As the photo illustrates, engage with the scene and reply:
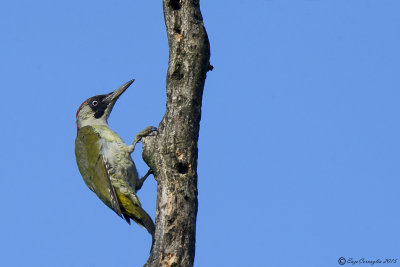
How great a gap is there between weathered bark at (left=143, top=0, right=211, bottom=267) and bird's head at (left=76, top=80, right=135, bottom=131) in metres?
2.79

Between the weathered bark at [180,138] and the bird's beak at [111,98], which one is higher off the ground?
the bird's beak at [111,98]

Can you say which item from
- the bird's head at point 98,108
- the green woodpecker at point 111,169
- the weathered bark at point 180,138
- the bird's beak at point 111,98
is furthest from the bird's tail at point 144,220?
the bird's beak at point 111,98

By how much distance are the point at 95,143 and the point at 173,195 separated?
7.85 feet

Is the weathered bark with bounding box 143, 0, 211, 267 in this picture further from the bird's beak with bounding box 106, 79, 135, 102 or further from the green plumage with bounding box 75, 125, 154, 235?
the bird's beak with bounding box 106, 79, 135, 102

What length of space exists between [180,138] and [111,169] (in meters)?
1.97

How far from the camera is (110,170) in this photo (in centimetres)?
647

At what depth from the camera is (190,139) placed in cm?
478

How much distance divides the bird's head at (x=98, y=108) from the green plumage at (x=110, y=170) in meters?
0.62

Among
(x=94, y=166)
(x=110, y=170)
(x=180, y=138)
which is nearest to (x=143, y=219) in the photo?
(x=110, y=170)

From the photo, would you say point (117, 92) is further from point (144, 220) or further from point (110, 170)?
point (144, 220)

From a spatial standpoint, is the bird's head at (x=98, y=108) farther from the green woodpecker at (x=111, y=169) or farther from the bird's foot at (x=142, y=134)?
the bird's foot at (x=142, y=134)

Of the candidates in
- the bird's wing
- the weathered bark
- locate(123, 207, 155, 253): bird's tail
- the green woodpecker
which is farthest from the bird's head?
the weathered bark

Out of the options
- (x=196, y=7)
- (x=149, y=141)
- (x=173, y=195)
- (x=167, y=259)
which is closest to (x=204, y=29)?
(x=196, y=7)

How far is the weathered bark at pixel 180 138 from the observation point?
4.63 m
